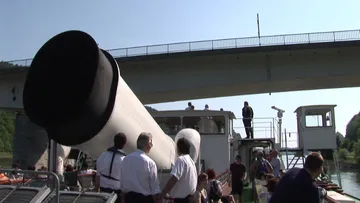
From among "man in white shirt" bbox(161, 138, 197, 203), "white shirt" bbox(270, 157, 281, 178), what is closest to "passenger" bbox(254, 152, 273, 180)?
"white shirt" bbox(270, 157, 281, 178)

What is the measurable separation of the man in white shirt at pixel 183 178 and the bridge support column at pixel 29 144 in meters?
16.7

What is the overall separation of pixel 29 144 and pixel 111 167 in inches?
692

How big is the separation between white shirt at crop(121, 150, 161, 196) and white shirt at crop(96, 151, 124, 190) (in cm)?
45

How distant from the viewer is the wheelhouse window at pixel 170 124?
511 inches

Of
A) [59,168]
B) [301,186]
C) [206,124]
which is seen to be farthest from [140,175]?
[206,124]

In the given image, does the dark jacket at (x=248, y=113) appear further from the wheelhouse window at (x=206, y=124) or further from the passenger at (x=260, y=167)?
the passenger at (x=260, y=167)

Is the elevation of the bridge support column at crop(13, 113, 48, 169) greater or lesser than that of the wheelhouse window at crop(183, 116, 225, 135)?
lesser

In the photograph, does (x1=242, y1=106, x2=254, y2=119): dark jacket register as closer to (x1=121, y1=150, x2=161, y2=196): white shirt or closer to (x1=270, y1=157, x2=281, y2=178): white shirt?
(x1=270, y1=157, x2=281, y2=178): white shirt

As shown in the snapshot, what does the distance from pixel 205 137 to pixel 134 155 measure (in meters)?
8.97

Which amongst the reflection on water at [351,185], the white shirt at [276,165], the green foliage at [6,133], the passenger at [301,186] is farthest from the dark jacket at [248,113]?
the green foliage at [6,133]

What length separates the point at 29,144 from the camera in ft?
67.5

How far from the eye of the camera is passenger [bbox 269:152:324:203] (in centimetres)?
337

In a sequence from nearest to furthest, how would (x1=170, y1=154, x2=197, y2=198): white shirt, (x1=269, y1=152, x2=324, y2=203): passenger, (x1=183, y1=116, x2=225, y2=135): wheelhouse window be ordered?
(x1=269, y1=152, x2=324, y2=203): passenger, (x1=170, y1=154, x2=197, y2=198): white shirt, (x1=183, y1=116, x2=225, y2=135): wheelhouse window

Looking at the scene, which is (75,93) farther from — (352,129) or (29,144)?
(352,129)
